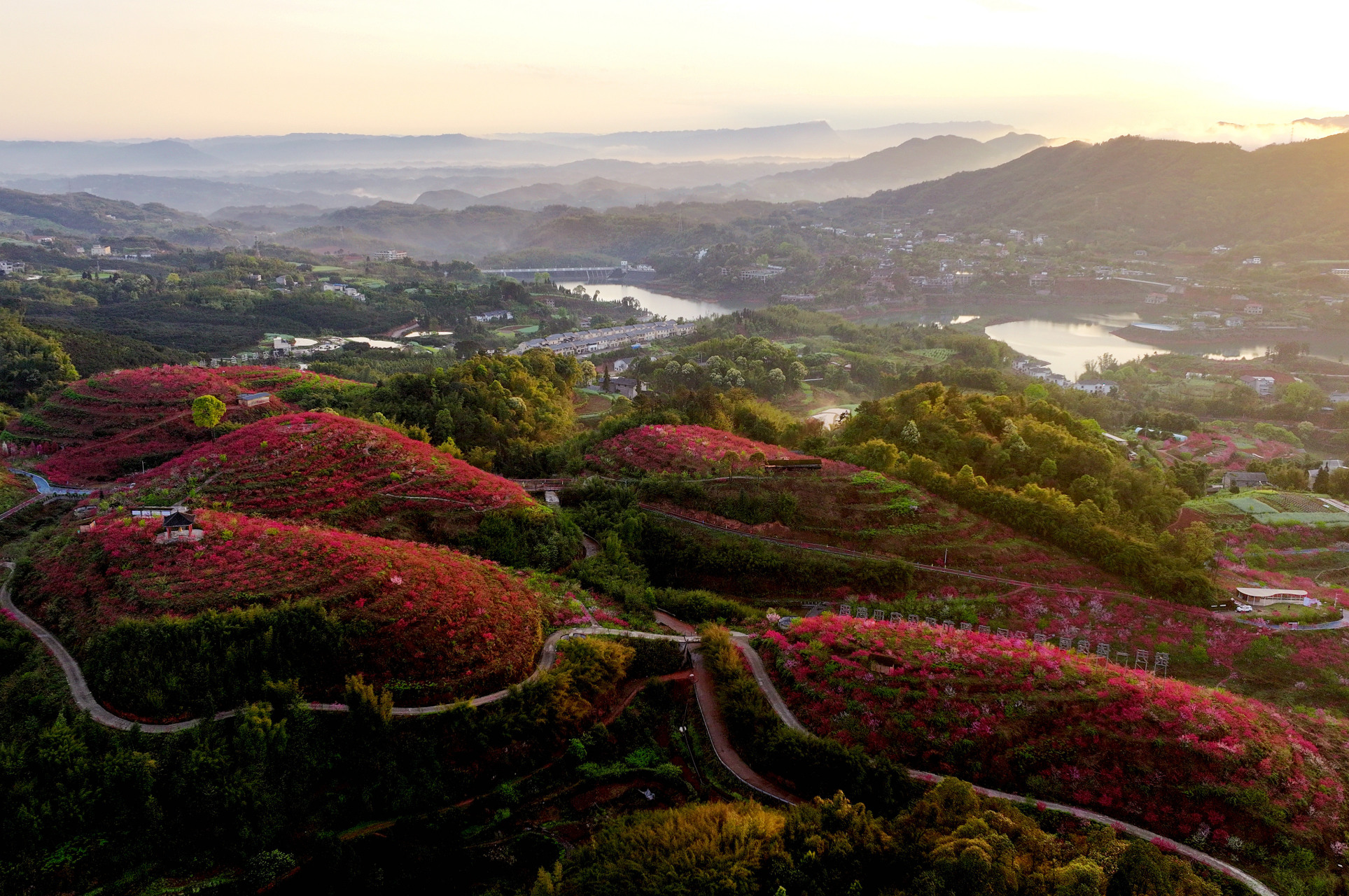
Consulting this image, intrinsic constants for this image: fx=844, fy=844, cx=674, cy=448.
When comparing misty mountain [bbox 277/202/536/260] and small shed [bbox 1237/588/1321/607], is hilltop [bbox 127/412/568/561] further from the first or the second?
misty mountain [bbox 277/202/536/260]

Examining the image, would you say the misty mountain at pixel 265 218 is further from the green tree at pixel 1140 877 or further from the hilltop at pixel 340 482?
the green tree at pixel 1140 877

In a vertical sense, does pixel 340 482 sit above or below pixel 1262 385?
above

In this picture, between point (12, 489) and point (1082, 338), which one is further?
point (1082, 338)

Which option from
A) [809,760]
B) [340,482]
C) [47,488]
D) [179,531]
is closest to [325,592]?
[179,531]

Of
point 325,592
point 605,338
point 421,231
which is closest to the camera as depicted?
point 325,592

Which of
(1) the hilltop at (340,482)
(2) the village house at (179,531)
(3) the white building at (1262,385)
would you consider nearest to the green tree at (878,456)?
(1) the hilltop at (340,482)

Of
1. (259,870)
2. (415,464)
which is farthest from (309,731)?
(415,464)

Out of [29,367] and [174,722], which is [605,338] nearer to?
[29,367]
